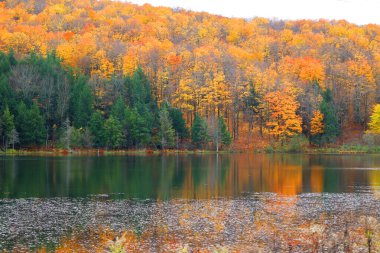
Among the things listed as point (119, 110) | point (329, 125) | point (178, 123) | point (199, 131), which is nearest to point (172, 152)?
point (178, 123)

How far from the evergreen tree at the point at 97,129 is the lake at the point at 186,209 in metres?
28.1

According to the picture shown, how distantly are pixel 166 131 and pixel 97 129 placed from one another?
38.8 feet

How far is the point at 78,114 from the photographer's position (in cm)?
8906

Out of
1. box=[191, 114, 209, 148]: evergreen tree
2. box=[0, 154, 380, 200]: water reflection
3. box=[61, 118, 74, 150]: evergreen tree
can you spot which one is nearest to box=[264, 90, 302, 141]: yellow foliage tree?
box=[191, 114, 209, 148]: evergreen tree

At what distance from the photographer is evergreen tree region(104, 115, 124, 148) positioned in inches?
3386

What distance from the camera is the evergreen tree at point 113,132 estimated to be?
86.0 meters

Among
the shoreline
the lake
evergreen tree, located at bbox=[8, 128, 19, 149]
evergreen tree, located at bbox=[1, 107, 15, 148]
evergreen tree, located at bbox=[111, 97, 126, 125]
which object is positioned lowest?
the lake

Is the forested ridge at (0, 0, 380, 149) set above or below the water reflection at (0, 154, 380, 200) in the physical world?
above

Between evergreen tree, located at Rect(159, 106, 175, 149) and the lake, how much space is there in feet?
99.4

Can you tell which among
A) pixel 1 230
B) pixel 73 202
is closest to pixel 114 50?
pixel 73 202

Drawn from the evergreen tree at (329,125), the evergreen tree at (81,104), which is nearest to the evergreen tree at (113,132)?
the evergreen tree at (81,104)

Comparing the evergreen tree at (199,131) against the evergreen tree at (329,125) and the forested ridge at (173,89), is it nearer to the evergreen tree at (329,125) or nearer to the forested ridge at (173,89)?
the forested ridge at (173,89)

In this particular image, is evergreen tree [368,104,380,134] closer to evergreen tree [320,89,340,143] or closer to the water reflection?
evergreen tree [320,89,340,143]

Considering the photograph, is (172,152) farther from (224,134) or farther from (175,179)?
(175,179)
